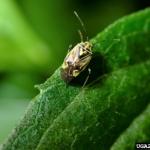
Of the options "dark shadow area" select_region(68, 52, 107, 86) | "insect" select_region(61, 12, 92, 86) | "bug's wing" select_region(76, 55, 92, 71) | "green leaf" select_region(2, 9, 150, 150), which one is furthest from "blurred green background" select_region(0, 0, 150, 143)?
"green leaf" select_region(2, 9, 150, 150)

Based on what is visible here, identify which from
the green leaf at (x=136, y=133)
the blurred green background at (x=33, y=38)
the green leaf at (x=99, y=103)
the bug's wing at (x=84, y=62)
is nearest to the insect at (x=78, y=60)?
the bug's wing at (x=84, y=62)

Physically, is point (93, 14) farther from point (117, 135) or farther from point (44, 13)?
point (117, 135)

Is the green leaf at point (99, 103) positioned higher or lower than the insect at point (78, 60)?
lower

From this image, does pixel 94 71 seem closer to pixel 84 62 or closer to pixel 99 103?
pixel 84 62

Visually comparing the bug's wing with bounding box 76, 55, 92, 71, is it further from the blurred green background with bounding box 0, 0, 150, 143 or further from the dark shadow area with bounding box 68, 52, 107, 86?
the blurred green background with bounding box 0, 0, 150, 143

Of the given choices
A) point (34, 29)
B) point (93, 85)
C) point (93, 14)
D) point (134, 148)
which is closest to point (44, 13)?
point (34, 29)

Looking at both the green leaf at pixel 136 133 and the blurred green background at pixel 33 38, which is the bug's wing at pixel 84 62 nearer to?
the green leaf at pixel 136 133

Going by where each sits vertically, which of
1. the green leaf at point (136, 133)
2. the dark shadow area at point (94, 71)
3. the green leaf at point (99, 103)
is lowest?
the green leaf at point (136, 133)

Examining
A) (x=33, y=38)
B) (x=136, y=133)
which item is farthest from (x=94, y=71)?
(x=33, y=38)
